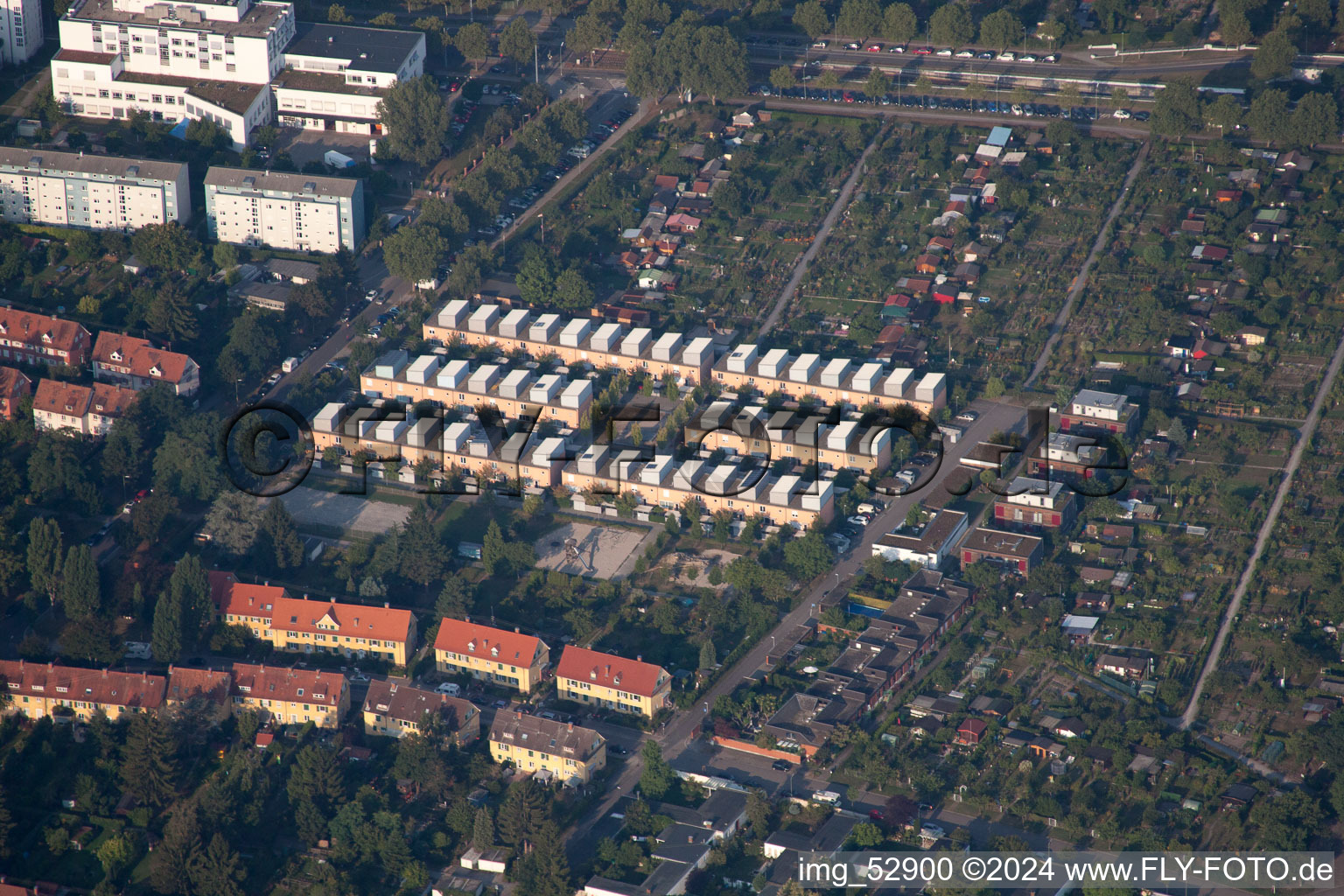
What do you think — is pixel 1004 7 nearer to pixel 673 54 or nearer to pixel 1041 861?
pixel 673 54

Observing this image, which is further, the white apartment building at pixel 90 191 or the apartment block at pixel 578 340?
the white apartment building at pixel 90 191

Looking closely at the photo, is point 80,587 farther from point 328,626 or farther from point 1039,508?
point 1039,508

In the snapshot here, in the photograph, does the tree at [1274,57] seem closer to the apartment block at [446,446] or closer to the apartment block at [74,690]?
the apartment block at [446,446]

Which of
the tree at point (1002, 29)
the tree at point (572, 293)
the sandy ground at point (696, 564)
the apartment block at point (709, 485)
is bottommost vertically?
the sandy ground at point (696, 564)

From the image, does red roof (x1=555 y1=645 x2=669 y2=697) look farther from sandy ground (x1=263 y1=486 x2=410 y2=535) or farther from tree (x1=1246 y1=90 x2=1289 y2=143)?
tree (x1=1246 y1=90 x2=1289 y2=143)

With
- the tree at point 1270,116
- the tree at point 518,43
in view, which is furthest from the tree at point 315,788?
the tree at point 1270,116

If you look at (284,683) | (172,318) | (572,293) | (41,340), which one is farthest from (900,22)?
(284,683)
